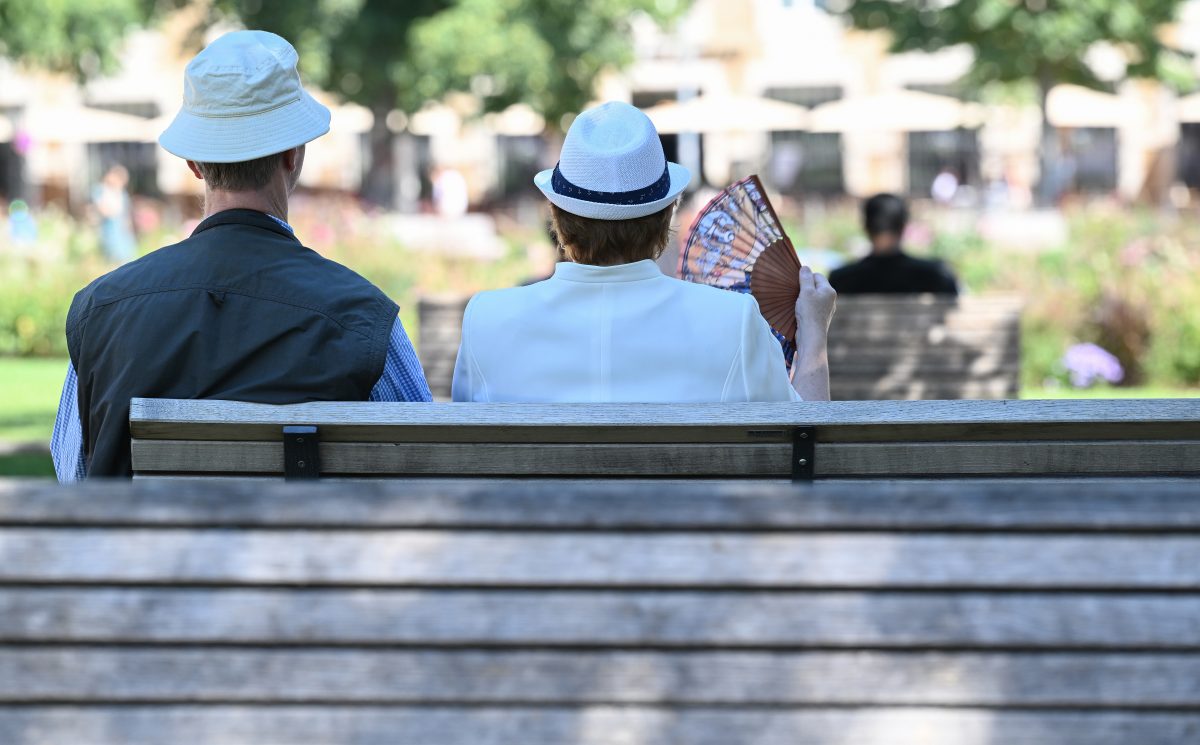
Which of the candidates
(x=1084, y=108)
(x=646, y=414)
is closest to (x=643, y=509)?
(x=646, y=414)

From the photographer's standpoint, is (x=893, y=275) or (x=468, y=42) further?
(x=468, y=42)

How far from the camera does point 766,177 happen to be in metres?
34.5

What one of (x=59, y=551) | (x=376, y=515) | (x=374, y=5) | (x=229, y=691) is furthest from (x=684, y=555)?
(x=374, y=5)

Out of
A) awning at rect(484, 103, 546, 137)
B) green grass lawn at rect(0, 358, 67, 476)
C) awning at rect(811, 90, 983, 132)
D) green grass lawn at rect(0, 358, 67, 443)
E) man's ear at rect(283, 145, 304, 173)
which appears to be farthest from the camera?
awning at rect(484, 103, 546, 137)

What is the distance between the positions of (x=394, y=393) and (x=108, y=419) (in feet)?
1.71

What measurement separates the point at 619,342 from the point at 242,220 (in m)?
0.76

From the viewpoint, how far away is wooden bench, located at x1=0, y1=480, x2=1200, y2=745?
1965 mm

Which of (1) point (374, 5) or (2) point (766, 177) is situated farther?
(2) point (766, 177)

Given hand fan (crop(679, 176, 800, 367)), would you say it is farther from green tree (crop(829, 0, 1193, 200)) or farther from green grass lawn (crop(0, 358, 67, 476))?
green tree (crop(829, 0, 1193, 200))

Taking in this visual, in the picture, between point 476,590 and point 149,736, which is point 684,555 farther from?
point 149,736

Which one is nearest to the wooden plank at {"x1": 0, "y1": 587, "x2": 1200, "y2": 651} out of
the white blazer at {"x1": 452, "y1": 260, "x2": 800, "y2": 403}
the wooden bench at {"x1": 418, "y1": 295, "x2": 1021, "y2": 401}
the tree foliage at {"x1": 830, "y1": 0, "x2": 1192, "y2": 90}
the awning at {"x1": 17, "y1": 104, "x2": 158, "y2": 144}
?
the white blazer at {"x1": 452, "y1": 260, "x2": 800, "y2": 403}

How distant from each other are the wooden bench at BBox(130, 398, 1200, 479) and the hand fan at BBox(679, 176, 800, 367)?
2.91 feet

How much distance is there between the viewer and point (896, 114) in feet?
105

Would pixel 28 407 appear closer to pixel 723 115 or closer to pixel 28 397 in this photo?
pixel 28 397
